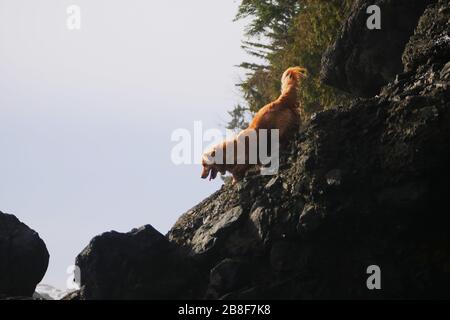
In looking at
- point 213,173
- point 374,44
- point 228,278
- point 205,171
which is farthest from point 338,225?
point 374,44

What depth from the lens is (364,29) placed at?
47.2 ft

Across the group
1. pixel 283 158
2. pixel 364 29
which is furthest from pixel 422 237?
pixel 364 29

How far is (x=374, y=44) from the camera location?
14219 mm

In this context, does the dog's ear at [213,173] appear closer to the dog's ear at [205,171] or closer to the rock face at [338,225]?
the dog's ear at [205,171]

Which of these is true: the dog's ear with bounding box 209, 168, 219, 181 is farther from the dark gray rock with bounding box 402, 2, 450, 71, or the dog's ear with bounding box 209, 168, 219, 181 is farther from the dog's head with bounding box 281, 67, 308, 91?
the dark gray rock with bounding box 402, 2, 450, 71

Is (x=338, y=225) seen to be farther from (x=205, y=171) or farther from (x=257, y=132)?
(x=205, y=171)

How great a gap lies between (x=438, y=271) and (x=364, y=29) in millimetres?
6343

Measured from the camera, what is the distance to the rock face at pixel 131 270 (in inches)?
436

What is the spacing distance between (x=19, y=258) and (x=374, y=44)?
880 centimetres

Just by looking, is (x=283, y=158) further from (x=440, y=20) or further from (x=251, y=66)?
(x=251, y=66)

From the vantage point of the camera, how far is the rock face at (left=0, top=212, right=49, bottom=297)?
12.9 m

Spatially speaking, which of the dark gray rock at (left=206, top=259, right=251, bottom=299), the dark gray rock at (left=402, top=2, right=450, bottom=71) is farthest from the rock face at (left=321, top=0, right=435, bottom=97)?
the dark gray rock at (left=206, top=259, right=251, bottom=299)

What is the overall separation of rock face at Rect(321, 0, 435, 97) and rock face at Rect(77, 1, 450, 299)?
2067 millimetres

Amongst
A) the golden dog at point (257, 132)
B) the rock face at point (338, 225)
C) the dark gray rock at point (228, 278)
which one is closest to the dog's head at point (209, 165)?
the golden dog at point (257, 132)
